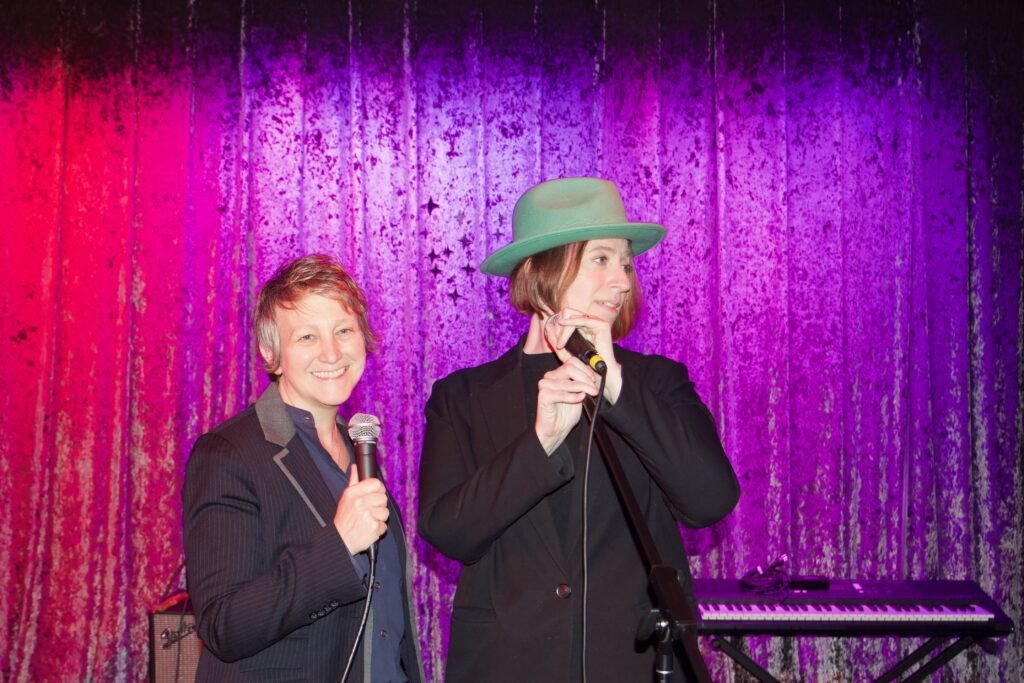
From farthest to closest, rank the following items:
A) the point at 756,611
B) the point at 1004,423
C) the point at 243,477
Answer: the point at 1004,423
the point at 756,611
the point at 243,477

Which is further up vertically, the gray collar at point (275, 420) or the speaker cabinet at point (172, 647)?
the gray collar at point (275, 420)

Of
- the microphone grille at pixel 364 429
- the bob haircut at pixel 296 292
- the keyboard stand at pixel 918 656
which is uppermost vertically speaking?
the bob haircut at pixel 296 292

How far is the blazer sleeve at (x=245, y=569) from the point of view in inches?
61.1

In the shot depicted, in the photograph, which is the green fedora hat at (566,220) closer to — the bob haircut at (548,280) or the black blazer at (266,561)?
the bob haircut at (548,280)

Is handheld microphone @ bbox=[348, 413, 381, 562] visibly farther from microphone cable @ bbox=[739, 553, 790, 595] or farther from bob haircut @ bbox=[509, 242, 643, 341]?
microphone cable @ bbox=[739, 553, 790, 595]

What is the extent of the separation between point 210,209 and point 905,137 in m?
3.21

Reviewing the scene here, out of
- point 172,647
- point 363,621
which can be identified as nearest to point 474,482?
point 363,621

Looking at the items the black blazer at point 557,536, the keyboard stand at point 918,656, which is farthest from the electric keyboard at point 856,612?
the black blazer at point 557,536

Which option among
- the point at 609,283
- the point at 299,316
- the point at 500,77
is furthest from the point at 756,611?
the point at 500,77

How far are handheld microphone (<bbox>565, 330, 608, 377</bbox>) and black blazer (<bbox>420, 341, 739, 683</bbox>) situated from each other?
0.55 feet

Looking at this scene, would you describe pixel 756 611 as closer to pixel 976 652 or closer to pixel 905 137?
pixel 976 652

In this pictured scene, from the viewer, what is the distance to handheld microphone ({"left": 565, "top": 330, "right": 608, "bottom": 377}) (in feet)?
4.91

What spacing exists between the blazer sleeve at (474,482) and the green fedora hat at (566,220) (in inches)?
14.0

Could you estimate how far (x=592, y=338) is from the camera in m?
1.70
